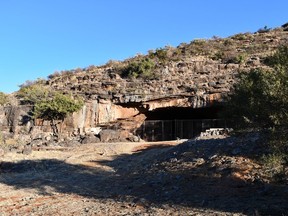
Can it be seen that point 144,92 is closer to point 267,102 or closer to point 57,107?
point 57,107

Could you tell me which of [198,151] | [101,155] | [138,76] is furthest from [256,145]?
[138,76]

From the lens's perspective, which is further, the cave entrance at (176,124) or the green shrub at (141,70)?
the green shrub at (141,70)

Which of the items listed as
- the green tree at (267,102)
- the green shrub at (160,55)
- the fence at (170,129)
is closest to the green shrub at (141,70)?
the green shrub at (160,55)

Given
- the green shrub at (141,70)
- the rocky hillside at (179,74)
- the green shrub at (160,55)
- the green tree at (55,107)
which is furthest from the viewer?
the green shrub at (160,55)

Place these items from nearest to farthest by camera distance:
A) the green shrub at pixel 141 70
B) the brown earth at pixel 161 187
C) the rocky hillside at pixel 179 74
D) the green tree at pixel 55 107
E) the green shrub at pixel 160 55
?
1. the brown earth at pixel 161 187
2. the green tree at pixel 55 107
3. the rocky hillside at pixel 179 74
4. the green shrub at pixel 141 70
5. the green shrub at pixel 160 55

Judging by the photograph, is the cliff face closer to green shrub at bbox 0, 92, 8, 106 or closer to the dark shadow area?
the dark shadow area

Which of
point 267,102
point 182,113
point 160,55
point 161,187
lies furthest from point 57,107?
point 267,102

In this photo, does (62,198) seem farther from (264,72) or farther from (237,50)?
(237,50)

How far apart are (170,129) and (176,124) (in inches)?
31.8

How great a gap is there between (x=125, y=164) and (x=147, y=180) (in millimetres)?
6370

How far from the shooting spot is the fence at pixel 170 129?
3522 cm

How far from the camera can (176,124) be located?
120 ft

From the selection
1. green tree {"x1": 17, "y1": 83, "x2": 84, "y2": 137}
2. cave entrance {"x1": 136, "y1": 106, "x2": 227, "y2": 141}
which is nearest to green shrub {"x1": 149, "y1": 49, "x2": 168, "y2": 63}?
cave entrance {"x1": 136, "y1": 106, "x2": 227, "y2": 141}

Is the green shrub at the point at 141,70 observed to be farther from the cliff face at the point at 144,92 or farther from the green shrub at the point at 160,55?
the green shrub at the point at 160,55
